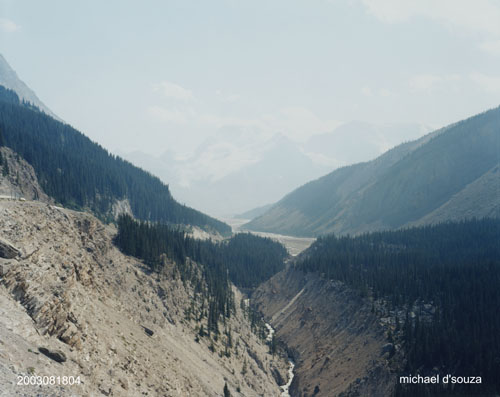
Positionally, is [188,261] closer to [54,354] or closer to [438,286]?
[438,286]

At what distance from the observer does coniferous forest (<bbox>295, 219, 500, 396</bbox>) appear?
68188 millimetres

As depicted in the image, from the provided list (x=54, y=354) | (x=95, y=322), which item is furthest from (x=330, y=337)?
(x=54, y=354)

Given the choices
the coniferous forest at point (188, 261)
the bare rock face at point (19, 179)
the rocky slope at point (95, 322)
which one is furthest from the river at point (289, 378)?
the bare rock face at point (19, 179)

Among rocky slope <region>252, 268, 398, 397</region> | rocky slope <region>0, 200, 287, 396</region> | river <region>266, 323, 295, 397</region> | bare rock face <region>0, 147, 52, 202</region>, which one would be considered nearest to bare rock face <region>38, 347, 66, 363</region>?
rocky slope <region>0, 200, 287, 396</region>

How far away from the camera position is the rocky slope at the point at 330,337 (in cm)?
8094

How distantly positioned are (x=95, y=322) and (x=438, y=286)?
280 ft

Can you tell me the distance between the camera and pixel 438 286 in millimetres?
98812

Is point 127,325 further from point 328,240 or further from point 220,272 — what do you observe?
point 328,240

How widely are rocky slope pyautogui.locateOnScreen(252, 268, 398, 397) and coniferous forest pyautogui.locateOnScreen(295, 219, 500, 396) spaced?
5.23 meters

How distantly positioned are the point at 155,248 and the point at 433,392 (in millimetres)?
67043

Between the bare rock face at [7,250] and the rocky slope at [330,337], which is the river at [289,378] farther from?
the bare rock face at [7,250]

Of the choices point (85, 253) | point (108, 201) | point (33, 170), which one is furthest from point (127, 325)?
point (108, 201)

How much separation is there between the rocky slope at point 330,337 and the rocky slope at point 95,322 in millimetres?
12369

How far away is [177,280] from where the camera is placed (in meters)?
96.0
